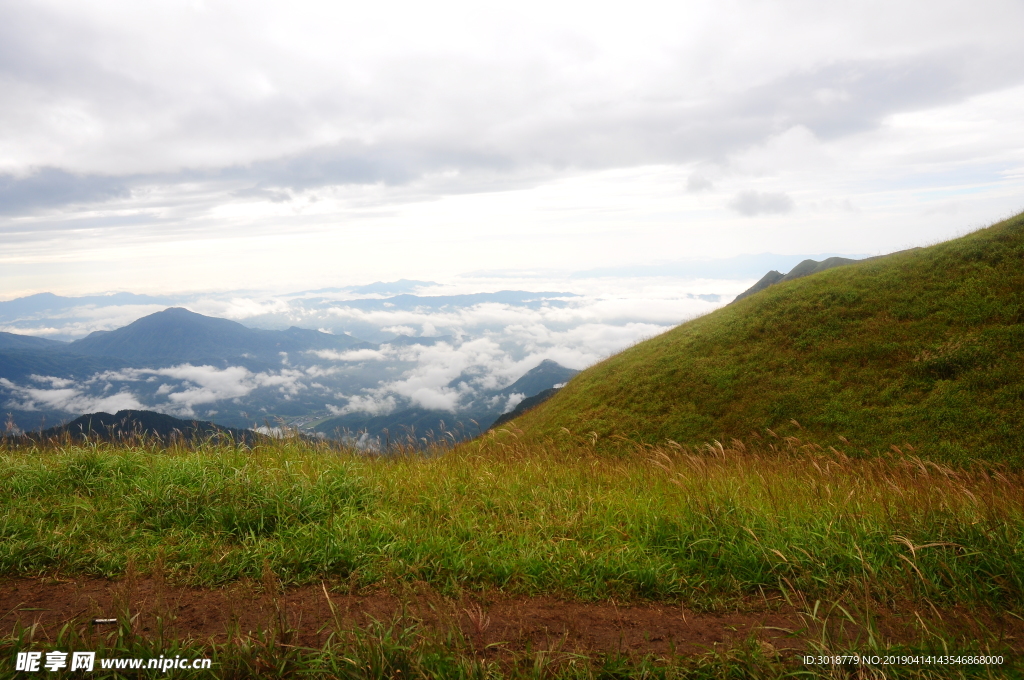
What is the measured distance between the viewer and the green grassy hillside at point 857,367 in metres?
16.7

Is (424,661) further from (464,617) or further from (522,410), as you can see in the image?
(522,410)

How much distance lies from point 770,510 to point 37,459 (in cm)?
1023

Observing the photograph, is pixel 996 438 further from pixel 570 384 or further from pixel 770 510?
pixel 570 384

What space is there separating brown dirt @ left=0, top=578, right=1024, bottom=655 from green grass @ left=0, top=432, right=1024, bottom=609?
21cm

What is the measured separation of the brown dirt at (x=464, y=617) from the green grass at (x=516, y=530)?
205 mm

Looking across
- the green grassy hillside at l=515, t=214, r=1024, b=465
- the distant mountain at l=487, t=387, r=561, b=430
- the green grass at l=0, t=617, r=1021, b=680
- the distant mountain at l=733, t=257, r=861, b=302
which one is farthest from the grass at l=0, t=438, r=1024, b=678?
the distant mountain at l=733, t=257, r=861, b=302

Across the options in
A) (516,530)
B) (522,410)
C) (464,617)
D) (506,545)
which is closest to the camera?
(464,617)

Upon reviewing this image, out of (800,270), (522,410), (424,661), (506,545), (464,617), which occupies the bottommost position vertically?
(522,410)

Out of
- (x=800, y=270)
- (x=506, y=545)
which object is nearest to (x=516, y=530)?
(x=506, y=545)

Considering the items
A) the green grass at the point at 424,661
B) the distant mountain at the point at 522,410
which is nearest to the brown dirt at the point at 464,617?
the green grass at the point at 424,661

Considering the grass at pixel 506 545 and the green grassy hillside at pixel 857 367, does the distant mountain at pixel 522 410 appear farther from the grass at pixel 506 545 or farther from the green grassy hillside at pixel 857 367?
the grass at pixel 506 545

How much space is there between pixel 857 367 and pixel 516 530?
1999 centimetres

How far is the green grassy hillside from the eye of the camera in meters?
16.7

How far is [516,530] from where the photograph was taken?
222 inches
